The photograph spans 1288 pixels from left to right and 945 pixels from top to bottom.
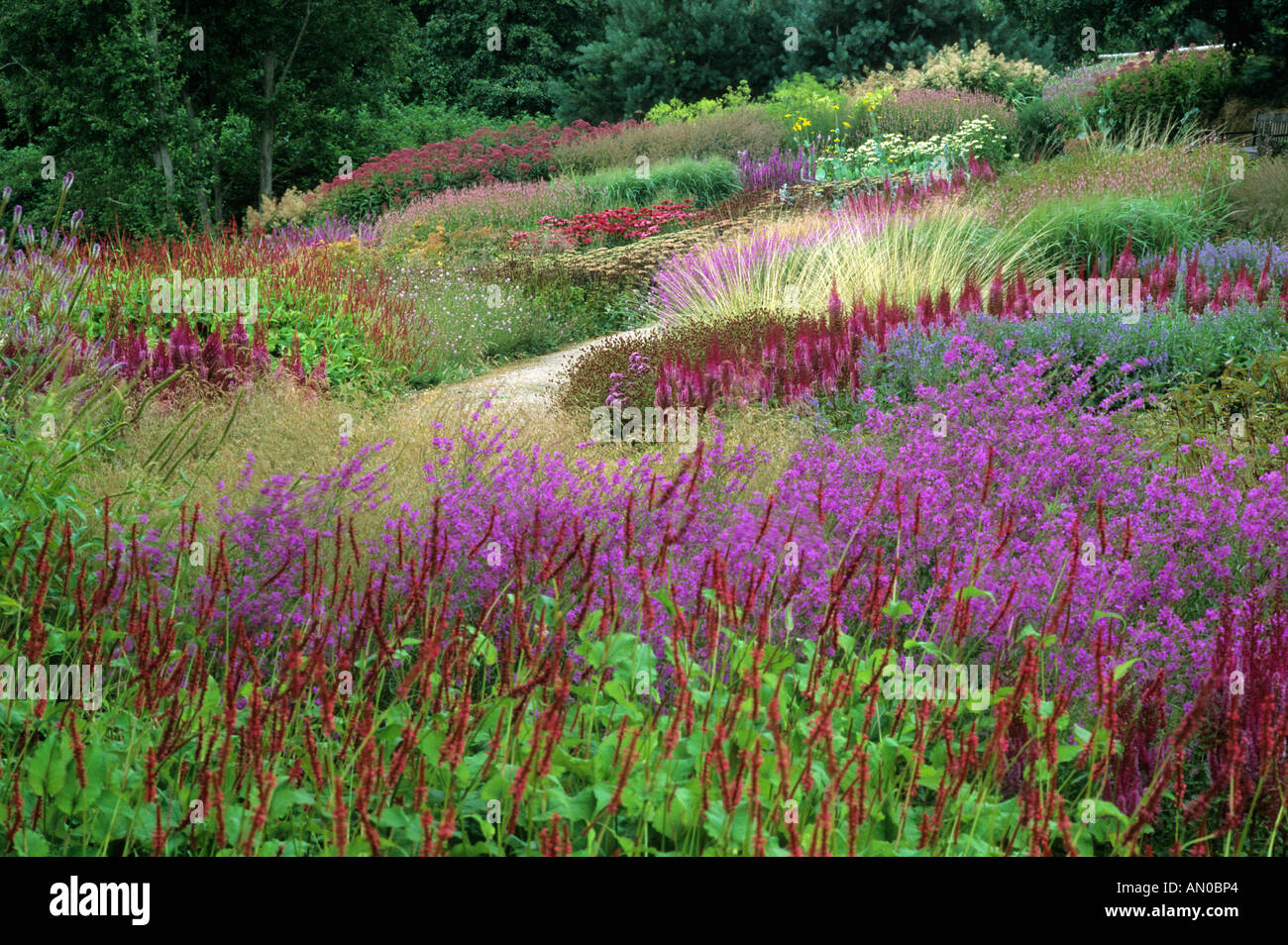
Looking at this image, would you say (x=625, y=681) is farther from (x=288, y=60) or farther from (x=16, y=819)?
(x=288, y=60)

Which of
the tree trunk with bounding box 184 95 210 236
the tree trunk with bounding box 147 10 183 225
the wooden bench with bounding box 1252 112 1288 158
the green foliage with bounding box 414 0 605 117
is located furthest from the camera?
the green foliage with bounding box 414 0 605 117

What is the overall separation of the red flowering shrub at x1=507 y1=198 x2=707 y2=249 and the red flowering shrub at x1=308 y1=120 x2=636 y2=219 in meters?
5.65

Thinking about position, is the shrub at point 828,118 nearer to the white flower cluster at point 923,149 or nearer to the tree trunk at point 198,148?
Result: the white flower cluster at point 923,149

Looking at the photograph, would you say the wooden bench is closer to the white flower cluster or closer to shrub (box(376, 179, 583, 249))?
the white flower cluster

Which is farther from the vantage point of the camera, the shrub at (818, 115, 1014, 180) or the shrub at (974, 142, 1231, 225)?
the shrub at (818, 115, 1014, 180)

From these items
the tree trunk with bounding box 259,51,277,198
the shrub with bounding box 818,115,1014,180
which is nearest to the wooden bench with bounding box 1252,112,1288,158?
the shrub with bounding box 818,115,1014,180

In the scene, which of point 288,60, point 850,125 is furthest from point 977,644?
point 288,60

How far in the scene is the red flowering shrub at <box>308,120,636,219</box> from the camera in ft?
65.5

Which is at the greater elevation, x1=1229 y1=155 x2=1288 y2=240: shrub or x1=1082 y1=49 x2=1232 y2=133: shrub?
x1=1082 y1=49 x2=1232 y2=133: shrub

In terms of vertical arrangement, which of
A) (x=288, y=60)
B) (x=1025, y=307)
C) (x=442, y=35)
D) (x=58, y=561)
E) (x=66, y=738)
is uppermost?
(x=442, y=35)

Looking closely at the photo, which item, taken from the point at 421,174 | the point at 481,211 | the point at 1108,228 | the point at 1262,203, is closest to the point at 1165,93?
the point at 1262,203

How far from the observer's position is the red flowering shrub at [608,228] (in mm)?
13875

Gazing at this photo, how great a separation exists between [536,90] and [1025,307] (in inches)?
1007

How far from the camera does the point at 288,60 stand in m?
22.4
